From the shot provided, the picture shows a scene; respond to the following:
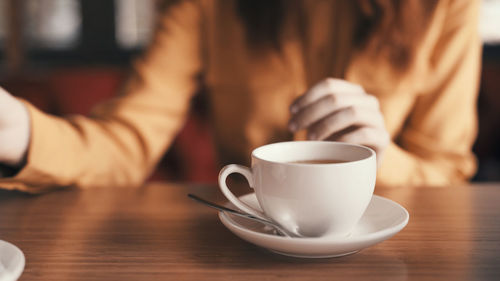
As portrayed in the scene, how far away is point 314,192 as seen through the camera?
16.5 inches

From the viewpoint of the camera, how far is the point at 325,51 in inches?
40.6

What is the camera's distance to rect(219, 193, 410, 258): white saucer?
0.39 meters

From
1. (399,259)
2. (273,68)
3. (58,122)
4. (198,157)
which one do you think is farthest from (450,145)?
(198,157)

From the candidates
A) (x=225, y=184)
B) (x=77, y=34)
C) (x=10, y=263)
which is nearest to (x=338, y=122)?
(x=225, y=184)

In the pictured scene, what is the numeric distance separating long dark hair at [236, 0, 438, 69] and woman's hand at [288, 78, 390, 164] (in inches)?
12.9

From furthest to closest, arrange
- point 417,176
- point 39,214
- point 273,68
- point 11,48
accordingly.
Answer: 1. point 11,48
2. point 273,68
3. point 417,176
4. point 39,214

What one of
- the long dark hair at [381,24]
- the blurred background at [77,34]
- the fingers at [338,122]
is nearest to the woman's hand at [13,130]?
the fingers at [338,122]

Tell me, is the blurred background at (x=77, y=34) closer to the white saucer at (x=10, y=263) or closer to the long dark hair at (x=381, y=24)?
the long dark hair at (x=381, y=24)

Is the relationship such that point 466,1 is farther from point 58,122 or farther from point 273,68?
point 58,122

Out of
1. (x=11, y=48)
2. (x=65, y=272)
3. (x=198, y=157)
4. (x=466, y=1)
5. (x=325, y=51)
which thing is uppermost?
(x=466, y=1)

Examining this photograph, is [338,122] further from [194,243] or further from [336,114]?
[194,243]

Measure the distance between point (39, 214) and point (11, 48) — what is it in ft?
8.66

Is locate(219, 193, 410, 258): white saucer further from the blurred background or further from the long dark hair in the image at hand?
the blurred background

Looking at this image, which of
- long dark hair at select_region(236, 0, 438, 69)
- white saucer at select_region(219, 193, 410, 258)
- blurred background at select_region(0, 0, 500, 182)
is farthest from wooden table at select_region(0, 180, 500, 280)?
blurred background at select_region(0, 0, 500, 182)
